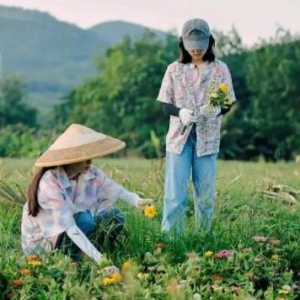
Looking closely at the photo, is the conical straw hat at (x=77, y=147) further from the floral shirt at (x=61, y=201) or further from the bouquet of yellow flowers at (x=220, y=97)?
the bouquet of yellow flowers at (x=220, y=97)

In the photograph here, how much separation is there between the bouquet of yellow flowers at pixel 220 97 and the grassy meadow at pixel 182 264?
2.41ft

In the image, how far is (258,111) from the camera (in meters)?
42.4

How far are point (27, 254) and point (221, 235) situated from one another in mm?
1152

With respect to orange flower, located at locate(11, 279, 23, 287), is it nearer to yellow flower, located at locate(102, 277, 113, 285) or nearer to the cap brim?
yellow flower, located at locate(102, 277, 113, 285)

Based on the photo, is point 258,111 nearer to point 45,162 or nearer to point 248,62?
point 248,62

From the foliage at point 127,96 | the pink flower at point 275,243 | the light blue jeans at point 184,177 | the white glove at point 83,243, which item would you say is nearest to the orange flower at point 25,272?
the white glove at point 83,243

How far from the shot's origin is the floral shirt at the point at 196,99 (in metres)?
7.05

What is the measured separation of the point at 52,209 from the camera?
19.7 ft

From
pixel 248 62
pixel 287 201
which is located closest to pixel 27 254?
pixel 287 201

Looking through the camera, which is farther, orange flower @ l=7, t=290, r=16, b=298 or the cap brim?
the cap brim

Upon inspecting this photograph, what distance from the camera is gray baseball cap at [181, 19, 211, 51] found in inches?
275

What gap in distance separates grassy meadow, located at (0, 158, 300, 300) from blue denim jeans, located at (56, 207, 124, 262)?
68 mm

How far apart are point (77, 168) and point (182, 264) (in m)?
0.93

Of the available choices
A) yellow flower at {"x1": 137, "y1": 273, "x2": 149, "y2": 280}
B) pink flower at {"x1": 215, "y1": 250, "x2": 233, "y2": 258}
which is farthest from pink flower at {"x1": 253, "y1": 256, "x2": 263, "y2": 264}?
yellow flower at {"x1": 137, "y1": 273, "x2": 149, "y2": 280}
